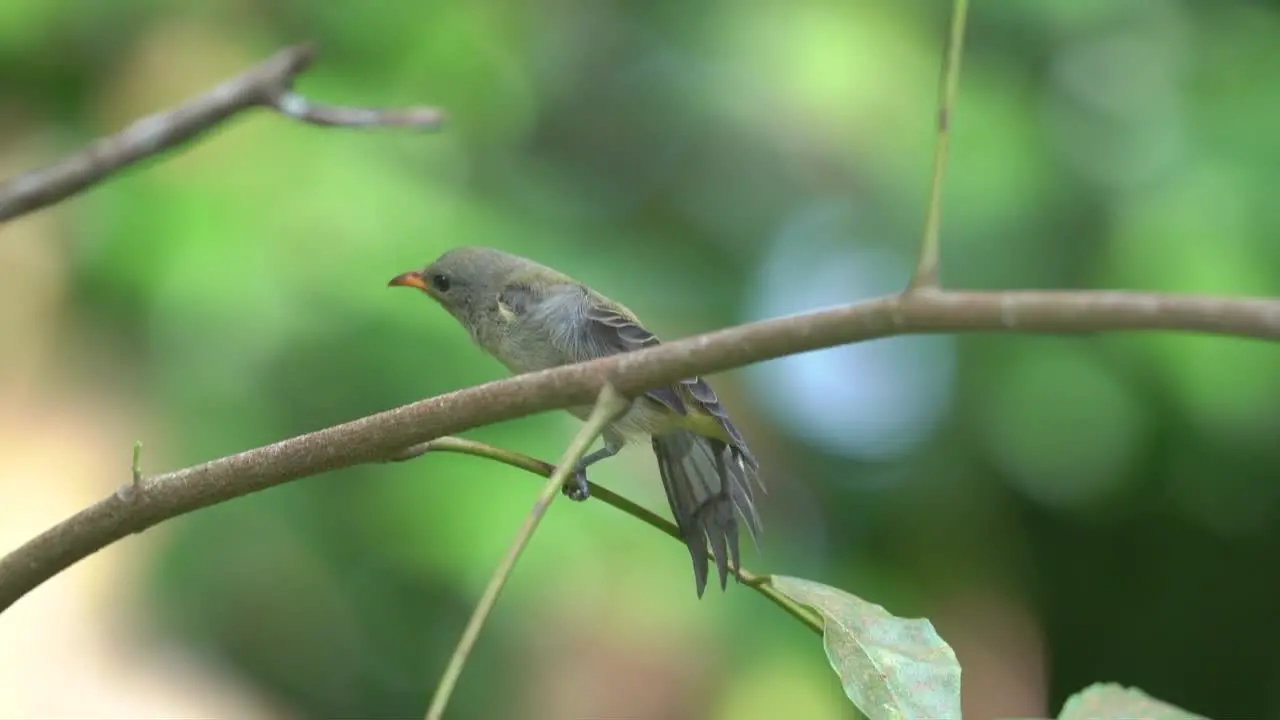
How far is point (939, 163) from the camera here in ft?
2.19

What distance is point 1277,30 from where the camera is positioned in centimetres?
278

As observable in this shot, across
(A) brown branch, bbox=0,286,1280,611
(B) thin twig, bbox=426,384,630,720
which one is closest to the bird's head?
(A) brown branch, bbox=0,286,1280,611

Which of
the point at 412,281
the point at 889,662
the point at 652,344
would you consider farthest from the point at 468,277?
the point at 889,662

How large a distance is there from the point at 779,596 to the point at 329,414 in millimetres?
1474

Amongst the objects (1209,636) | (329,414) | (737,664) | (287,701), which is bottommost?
(1209,636)

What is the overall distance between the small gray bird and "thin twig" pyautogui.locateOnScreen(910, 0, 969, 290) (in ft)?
1.73

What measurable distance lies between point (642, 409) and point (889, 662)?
474 millimetres

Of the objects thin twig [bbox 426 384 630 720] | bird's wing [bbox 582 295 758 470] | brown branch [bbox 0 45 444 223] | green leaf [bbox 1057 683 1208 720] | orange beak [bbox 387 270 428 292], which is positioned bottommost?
Result: green leaf [bbox 1057 683 1208 720]

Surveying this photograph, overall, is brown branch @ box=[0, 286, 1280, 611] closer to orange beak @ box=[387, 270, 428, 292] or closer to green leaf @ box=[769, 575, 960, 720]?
green leaf @ box=[769, 575, 960, 720]

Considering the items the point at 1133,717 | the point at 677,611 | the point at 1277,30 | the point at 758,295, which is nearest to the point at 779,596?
the point at 1133,717

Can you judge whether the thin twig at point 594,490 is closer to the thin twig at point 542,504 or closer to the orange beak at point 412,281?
the thin twig at point 542,504

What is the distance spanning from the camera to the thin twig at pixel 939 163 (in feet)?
2.09

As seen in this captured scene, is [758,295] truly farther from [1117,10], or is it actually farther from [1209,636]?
[1209,636]

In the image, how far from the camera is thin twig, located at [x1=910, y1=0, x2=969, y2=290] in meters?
0.64
